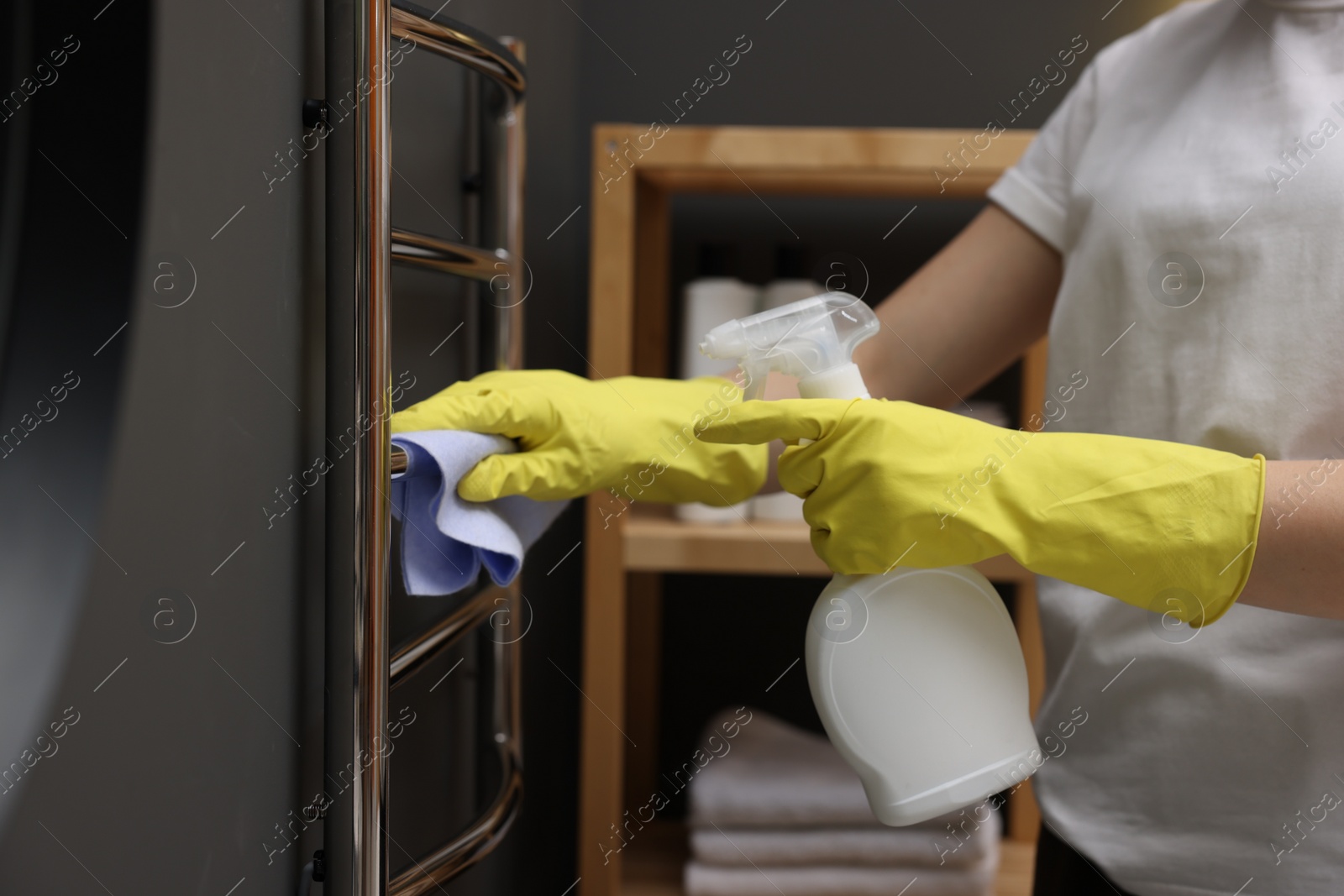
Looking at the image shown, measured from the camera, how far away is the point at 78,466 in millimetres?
379

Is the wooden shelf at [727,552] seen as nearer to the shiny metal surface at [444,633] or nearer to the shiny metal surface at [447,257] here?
the shiny metal surface at [444,633]

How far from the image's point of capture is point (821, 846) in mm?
956

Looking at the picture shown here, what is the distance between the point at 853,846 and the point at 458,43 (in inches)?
31.1

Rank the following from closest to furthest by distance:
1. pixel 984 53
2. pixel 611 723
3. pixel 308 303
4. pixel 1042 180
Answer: pixel 308 303, pixel 1042 180, pixel 611 723, pixel 984 53

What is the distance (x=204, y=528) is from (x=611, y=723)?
1.89 ft

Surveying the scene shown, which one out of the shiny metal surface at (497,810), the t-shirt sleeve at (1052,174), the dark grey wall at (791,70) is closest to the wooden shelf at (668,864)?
the dark grey wall at (791,70)

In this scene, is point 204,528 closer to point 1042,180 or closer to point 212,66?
point 212,66

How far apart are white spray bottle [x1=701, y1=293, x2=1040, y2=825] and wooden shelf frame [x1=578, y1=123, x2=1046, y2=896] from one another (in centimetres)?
43

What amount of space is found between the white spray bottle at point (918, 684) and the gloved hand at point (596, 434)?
11 cm

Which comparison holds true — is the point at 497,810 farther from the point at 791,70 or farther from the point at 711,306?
the point at 791,70

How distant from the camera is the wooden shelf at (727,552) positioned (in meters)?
0.91

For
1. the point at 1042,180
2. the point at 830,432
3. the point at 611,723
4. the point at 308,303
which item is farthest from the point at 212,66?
the point at 611,723

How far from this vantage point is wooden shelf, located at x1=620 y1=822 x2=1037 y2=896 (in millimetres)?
1013

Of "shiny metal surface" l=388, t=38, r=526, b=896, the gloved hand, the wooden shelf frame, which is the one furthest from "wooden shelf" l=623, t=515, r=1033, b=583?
the gloved hand
